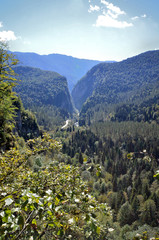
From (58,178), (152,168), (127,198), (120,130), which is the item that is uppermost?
(58,178)

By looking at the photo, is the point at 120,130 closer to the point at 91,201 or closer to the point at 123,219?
the point at 123,219

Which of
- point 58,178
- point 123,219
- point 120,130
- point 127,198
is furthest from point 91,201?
point 120,130

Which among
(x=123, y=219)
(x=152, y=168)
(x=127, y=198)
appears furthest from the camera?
(x=152, y=168)

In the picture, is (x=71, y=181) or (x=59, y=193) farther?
(x=71, y=181)

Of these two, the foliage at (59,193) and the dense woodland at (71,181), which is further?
the foliage at (59,193)

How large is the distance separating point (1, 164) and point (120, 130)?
165 metres

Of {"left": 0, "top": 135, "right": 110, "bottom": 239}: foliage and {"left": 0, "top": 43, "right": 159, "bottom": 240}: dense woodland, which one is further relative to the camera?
{"left": 0, "top": 135, "right": 110, "bottom": 239}: foliage

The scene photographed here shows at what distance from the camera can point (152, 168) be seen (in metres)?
93.1

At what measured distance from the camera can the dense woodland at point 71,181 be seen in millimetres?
2955

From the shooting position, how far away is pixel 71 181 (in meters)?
5.13

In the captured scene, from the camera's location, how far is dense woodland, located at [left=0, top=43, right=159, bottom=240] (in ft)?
9.70

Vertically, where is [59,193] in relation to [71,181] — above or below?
above

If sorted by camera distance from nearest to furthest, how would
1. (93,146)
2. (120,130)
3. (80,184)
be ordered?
(80,184)
(93,146)
(120,130)

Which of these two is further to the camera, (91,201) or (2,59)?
(2,59)
